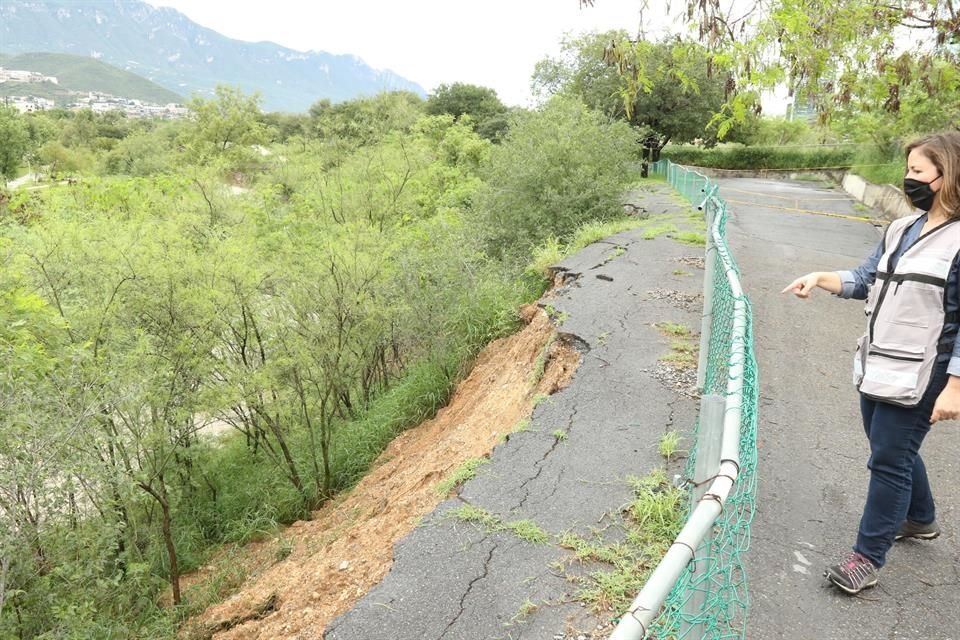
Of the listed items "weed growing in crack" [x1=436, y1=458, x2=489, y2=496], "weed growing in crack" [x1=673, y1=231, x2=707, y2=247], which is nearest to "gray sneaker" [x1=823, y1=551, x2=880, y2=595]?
"weed growing in crack" [x1=436, y1=458, x2=489, y2=496]

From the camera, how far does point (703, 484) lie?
2002 millimetres

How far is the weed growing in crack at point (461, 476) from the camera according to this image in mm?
4586

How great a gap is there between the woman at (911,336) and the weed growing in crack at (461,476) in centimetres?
258

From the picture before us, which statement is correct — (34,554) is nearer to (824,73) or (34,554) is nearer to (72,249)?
(72,249)

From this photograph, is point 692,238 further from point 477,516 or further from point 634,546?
point 634,546

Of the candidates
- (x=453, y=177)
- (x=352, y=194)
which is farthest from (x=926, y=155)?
(x=453, y=177)

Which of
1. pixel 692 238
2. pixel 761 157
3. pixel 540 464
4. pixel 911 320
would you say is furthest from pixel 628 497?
pixel 761 157

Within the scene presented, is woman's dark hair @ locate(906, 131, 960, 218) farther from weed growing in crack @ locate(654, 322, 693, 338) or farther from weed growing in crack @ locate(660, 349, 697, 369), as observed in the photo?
weed growing in crack @ locate(654, 322, 693, 338)

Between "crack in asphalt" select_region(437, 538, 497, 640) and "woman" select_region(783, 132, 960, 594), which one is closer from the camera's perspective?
"woman" select_region(783, 132, 960, 594)

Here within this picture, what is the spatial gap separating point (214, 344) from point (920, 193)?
7.33 metres

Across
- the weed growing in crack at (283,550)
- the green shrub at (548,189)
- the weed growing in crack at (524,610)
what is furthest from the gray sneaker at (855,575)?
the green shrub at (548,189)

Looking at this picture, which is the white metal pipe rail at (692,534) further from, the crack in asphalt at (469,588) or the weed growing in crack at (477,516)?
the weed growing in crack at (477,516)

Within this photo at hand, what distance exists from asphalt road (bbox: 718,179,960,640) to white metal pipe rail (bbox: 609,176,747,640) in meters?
1.35

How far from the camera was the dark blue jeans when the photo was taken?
105 inches
